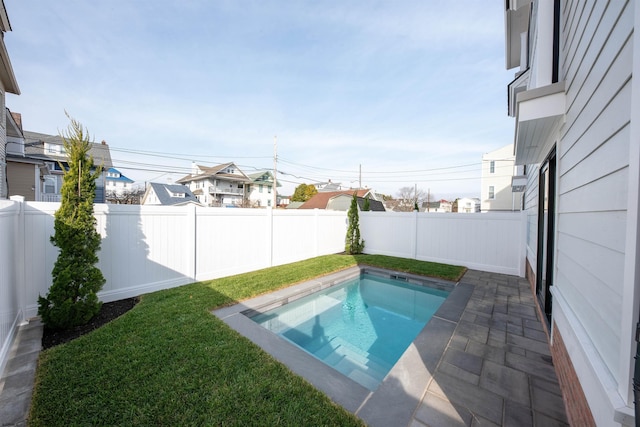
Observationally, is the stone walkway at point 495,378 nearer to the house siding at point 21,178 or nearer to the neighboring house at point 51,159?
the neighboring house at point 51,159

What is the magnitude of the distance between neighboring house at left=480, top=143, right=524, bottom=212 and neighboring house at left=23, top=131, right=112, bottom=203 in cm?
3092

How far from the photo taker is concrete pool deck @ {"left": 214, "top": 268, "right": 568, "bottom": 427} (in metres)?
2.13

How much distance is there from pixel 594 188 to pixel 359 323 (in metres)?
4.27

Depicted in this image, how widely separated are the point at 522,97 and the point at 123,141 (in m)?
24.5

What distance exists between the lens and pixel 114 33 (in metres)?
7.03

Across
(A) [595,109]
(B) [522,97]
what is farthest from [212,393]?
(B) [522,97]

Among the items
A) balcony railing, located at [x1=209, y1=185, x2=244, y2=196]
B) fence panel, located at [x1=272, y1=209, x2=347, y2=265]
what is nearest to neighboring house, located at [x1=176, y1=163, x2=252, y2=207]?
balcony railing, located at [x1=209, y1=185, x2=244, y2=196]

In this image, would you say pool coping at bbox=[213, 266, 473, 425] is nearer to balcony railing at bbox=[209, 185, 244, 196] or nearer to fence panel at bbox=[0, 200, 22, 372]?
fence panel at bbox=[0, 200, 22, 372]

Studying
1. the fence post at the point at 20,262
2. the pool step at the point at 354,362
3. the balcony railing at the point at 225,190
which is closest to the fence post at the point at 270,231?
the pool step at the point at 354,362

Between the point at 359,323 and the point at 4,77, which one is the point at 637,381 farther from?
the point at 4,77

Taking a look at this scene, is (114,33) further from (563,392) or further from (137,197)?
(137,197)

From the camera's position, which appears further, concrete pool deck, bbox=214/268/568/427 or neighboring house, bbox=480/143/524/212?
neighboring house, bbox=480/143/524/212

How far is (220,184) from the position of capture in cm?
3159

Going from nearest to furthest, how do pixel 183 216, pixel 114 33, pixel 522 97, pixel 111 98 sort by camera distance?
pixel 522 97 → pixel 183 216 → pixel 114 33 → pixel 111 98
